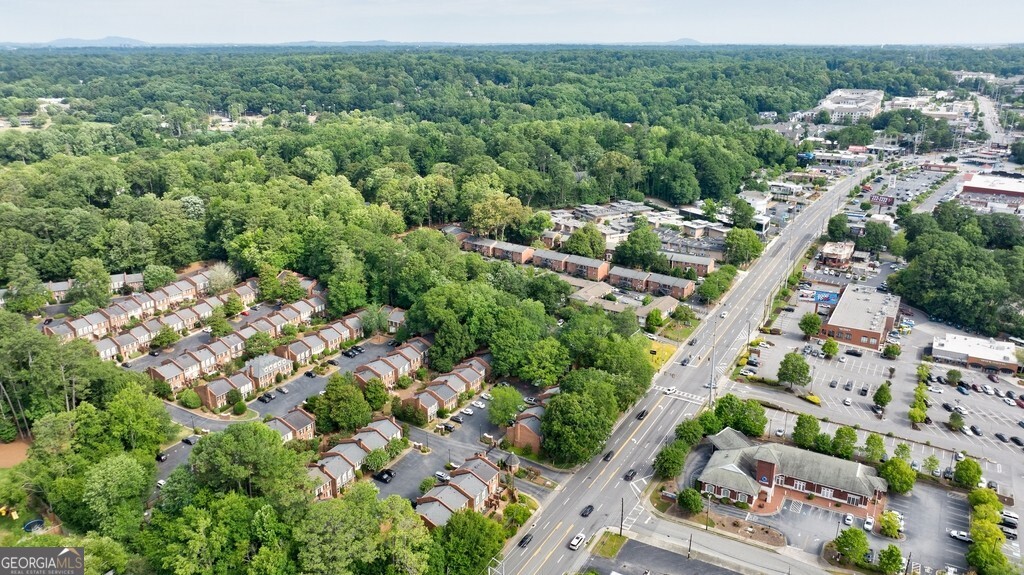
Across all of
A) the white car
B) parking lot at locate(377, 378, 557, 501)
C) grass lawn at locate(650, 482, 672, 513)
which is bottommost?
grass lawn at locate(650, 482, 672, 513)

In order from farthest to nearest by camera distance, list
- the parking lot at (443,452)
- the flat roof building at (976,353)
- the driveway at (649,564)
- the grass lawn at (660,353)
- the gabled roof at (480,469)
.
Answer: the grass lawn at (660,353), the flat roof building at (976,353), the parking lot at (443,452), the gabled roof at (480,469), the driveway at (649,564)

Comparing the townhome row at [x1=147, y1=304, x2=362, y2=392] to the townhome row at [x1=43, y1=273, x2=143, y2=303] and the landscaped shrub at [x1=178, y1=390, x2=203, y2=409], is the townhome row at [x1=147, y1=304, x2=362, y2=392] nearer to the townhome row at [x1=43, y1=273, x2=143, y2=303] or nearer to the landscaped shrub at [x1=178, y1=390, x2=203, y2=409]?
the landscaped shrub at [x1=178, y1=390, x2=203, y2=409]

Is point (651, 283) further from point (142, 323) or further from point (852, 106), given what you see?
point (852, 106)

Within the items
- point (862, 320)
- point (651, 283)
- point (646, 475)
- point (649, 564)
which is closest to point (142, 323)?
point (646, 475)

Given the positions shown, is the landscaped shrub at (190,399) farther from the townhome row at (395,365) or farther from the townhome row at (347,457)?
the townhome row at (347,457)

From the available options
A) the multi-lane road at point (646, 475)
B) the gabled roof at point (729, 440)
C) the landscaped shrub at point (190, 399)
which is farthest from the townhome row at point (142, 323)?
the gabled roof at point (729, 440)

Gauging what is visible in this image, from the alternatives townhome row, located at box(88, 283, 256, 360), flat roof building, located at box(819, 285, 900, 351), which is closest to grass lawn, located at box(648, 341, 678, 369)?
flat roof building, located at box(819, 285, 900, 351)
